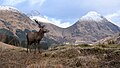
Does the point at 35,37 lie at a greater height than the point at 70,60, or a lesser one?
greater

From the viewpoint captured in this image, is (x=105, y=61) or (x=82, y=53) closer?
(x=105, y=61)

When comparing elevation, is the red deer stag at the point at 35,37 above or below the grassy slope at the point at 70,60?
above

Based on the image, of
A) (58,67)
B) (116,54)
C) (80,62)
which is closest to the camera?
(58,67)

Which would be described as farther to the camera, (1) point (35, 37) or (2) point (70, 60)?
(1) point (35, 37)

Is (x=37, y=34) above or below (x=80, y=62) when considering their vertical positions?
above

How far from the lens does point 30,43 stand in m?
24.3

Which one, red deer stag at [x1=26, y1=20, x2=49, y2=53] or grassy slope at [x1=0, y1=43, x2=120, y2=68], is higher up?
red deer stag at [x1=26, y1=20, x2=49, y2=53]

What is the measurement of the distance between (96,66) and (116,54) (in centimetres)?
271

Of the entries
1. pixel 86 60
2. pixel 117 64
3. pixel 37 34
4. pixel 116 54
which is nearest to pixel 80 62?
pixel 86 60

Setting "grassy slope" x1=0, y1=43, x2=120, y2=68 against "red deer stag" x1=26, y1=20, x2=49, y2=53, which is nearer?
"grassy slope" x1=0, y1=43, x2=120, y2=68

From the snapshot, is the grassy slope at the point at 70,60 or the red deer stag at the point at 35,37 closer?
the grassy slope at the point at 70,60

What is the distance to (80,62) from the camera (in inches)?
501

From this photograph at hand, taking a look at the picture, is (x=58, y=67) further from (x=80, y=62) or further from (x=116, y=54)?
(x=116, y=54)

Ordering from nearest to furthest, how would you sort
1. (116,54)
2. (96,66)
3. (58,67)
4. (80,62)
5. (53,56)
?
1. (58,67)
2. (96,66)
3. (80,62)
4. (116,54)
5. (53,56)
